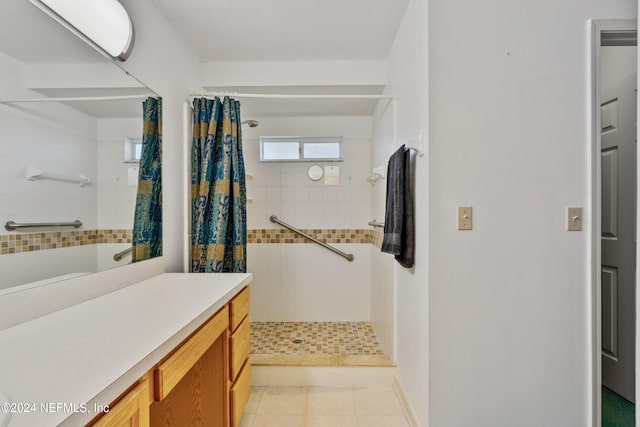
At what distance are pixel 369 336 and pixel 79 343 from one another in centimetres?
213

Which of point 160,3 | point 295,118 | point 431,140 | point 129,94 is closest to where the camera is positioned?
point 431,140

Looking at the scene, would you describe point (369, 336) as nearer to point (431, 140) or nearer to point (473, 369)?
point (473, 369)

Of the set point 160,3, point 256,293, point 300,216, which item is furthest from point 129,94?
point 256,293

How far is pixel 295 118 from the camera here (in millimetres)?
2762

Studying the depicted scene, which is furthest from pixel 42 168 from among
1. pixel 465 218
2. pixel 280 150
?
pixel 280 150

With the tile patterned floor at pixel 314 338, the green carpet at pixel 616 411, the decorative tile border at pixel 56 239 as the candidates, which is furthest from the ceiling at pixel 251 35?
the green carpet at pixel 616 411

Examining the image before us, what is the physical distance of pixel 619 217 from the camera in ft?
5.43

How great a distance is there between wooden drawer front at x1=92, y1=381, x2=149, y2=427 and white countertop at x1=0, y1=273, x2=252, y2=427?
0.04 metres

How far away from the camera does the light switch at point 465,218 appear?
126 centimetres

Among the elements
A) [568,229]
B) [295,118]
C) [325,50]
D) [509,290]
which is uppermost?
[325,50]

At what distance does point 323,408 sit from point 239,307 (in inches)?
33.9

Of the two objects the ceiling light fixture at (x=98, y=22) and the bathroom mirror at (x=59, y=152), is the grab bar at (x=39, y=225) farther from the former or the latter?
the ceiling light fixture at (x=98, y=22)

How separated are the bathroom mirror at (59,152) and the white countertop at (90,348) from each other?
193mm

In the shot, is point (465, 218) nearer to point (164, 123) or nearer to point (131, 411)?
point (131, 411)
